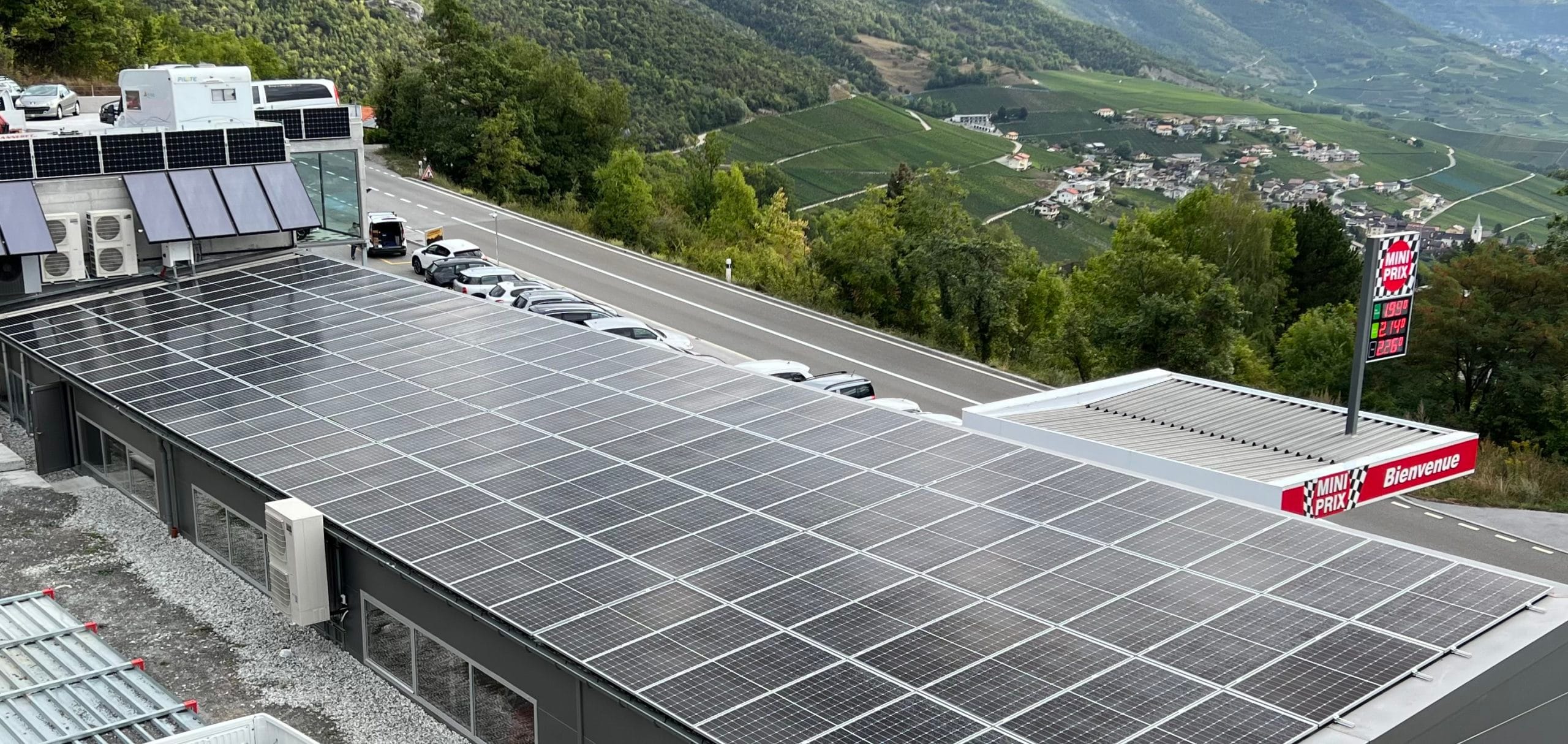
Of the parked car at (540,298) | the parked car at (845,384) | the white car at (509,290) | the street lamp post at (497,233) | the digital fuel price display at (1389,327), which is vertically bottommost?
the parked car at (845,384)

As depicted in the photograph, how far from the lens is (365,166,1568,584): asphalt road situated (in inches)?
1145

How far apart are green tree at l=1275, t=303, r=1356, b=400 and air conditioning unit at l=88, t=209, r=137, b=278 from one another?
37973mm

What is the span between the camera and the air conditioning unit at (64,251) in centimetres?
2872

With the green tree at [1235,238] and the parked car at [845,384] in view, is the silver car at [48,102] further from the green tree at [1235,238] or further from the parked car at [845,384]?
the green tree at [1235,238]

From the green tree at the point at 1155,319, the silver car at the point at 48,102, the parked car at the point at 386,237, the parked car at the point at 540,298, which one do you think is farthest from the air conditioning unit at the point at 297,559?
the silver car at the point at 48,102

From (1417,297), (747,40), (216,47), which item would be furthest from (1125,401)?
(747,40)

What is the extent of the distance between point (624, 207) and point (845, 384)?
33859 mm

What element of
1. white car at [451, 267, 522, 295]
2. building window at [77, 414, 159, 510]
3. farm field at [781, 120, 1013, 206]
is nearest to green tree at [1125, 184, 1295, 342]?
white car at [451, 267, 522, 295]

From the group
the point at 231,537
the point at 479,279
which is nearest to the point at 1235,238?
the point at 479,279

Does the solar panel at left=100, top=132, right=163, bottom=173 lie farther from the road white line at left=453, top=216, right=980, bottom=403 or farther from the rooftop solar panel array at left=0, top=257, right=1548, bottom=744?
the road white line at left=453, top=216, right=980, bottom=403

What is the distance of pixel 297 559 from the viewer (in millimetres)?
17766

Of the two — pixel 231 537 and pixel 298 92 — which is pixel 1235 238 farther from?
pixel 231 537

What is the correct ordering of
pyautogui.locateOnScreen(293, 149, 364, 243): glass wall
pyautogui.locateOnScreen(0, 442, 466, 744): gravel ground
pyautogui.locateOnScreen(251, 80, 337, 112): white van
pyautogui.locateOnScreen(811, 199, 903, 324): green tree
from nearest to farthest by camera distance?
pyautogui.locateOnScreen(0, 442, 466, 744): gravel ground → pyautogui.locateOnScreen(293, 149, 364, 243): glass wall → pyautogui.locateOnScreen(811, 199, 903, 324): green tree → pyautogui.locateOnScreen(251, 80, 337, 112): white van

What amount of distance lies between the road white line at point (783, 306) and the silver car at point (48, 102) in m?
17.8
